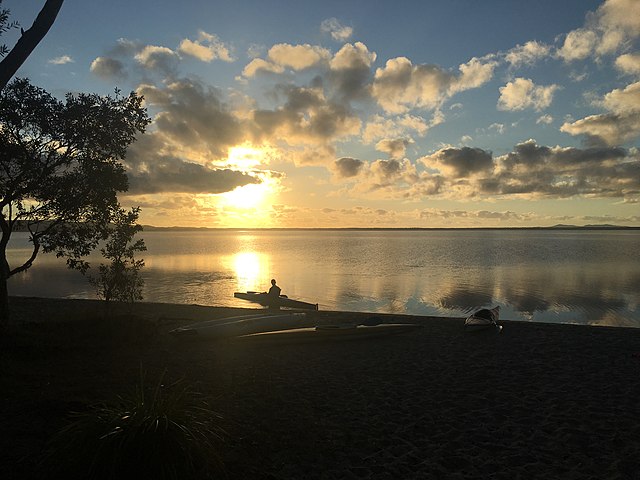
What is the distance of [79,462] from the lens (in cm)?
521

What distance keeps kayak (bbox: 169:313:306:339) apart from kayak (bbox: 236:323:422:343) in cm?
50

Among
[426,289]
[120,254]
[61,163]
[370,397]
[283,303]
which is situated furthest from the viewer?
[426,289]

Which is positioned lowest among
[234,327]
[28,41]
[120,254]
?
[234,327]

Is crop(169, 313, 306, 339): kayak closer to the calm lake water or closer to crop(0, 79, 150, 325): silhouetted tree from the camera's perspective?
crop(0, 79, 150, 325): silhouetted tree

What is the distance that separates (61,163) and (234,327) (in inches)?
338

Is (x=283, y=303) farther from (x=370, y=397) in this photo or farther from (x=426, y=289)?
(x=370, y=397)

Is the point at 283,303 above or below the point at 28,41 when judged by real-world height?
below

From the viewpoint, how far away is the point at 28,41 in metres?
6.48

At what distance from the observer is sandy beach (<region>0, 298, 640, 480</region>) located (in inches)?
268

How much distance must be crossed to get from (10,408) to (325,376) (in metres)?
7.16

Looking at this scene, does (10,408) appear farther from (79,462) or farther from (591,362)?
(591,362)

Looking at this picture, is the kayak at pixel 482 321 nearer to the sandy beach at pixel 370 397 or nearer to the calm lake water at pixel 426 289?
the sandy beach at pixel 370 397

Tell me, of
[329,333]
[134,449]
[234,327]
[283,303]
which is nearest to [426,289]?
[283,303]

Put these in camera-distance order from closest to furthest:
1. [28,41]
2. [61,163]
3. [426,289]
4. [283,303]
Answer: [28,41] → [61,163] → [283,303] → [426,289]
